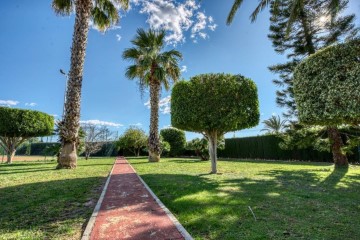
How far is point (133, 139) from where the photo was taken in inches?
1469

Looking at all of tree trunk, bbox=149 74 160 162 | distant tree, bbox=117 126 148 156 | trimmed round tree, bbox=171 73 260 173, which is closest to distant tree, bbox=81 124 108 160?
distant tree, bbox=117 126 148 156

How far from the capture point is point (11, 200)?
570 centimetres

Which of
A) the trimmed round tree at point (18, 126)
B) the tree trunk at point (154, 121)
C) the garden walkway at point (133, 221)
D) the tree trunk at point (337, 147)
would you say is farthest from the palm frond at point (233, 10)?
the trimmed round tree at point (18, 126)

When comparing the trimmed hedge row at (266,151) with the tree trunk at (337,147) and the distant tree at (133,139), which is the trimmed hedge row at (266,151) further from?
the distant tree at (133,139)

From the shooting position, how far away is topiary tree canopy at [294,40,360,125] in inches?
243

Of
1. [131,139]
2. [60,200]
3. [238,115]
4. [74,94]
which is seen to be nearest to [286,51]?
[238,115]

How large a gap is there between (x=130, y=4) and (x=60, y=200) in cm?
1480

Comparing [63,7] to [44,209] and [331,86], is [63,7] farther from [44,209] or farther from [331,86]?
[331,86]

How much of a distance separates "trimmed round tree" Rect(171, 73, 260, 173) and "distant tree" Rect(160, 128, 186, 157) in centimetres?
2129

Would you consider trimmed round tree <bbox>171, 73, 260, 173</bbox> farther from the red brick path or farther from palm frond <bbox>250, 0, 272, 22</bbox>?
the red brick path

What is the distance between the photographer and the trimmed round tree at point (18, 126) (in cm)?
2175

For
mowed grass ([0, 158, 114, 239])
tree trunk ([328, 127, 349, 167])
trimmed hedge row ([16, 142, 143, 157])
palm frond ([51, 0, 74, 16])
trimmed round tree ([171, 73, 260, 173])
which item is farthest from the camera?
trimmed hedge row ([16, 142, 143, 157])

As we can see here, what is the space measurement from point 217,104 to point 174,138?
73.8 feet

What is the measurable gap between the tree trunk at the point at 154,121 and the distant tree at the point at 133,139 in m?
15.9
